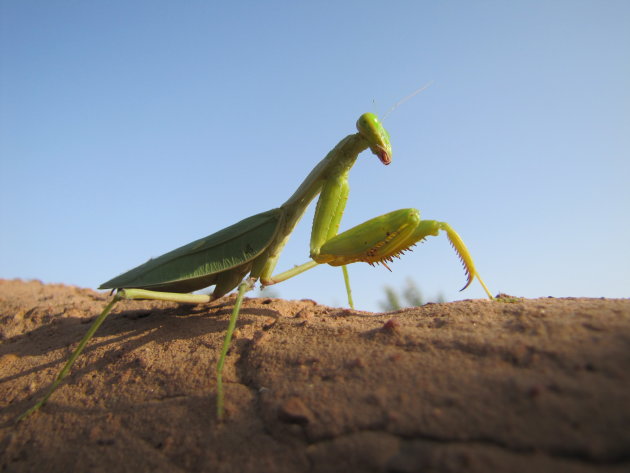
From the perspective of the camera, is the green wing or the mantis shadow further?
the green wing

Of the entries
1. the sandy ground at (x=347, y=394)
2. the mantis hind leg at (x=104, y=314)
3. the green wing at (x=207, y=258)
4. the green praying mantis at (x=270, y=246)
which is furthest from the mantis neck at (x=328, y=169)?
the mantis hind leg at (x=104, y=314)

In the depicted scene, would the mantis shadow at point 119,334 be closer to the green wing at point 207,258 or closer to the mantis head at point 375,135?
the green wing at point 207,258

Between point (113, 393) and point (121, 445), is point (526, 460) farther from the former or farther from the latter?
point (113, 393)

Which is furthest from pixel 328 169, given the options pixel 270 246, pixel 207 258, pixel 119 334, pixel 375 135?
pixel 119 334

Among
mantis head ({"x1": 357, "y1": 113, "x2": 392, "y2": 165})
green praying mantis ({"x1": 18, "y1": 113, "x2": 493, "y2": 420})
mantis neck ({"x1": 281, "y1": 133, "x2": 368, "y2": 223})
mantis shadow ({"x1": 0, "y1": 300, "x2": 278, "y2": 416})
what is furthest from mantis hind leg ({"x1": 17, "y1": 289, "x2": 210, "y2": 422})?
mantis head ({"x1": 357, "y1": 113, "x2": 392, "y2": 165})

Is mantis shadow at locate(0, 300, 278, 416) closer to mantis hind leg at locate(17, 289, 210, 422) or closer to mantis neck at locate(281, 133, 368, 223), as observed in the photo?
mantis hind leg at locate(17, 289, 210, 422)

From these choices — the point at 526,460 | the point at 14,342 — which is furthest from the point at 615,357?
the point at 14,342

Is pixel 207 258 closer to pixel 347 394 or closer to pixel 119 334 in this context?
pixel 119 334
